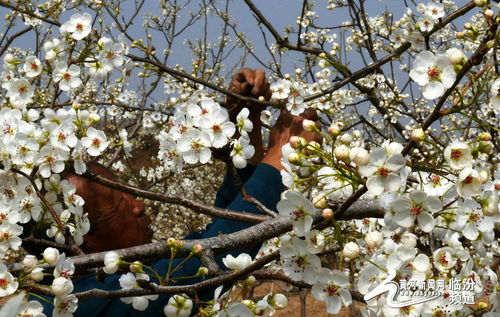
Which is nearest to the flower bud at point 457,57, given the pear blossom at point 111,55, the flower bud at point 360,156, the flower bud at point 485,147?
the flower bud at point 485,147

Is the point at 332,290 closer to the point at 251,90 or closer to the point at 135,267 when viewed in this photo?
the point at 135,267

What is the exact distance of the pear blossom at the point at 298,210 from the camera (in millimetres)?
1186

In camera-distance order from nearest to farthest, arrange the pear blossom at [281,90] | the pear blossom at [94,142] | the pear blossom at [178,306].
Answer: the pear blossom at [178,306] < the pear blossom at [94,142] < the pear blossom at [281,90]

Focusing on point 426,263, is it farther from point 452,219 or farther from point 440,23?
point 440,23

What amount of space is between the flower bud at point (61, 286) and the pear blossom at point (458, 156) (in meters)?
0.96

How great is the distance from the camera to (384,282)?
1.19 metres

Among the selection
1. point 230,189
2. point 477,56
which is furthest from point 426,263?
point 230,189

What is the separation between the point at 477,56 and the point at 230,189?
1860 millimetres

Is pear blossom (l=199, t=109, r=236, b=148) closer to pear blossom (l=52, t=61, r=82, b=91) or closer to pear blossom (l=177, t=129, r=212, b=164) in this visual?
pear blossom (l=177, t=129, r=212, b=164)

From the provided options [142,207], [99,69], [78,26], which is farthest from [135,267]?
[78,26]

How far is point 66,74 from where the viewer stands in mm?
2152

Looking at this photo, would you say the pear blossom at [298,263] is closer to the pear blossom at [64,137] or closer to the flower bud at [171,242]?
the flower bud at [171,242]

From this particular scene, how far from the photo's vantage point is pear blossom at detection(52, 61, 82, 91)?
2.13 metres

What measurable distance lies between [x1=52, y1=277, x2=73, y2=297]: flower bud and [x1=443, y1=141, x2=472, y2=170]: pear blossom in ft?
3.16
